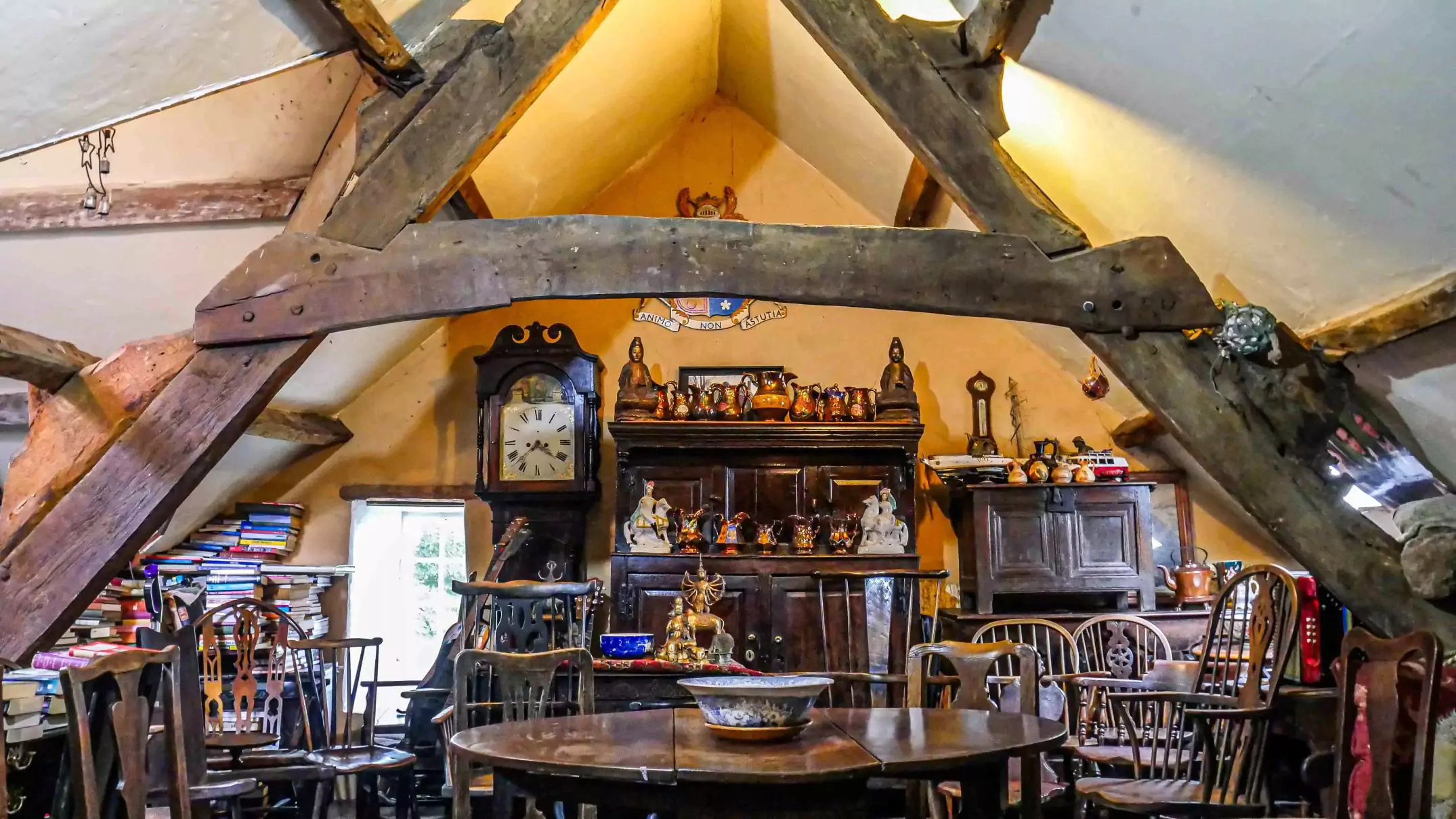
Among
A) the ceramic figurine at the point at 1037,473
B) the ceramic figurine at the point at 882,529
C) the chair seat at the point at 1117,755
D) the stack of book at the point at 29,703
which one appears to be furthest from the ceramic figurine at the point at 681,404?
the stack of book at the point at 29,703

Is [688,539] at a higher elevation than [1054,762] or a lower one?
higher

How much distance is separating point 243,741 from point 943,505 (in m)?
3.71

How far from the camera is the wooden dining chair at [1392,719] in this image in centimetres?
192

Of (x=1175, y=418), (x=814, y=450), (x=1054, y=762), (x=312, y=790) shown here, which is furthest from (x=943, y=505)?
(x=312, y=790)

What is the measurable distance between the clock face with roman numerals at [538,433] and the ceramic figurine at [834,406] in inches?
53.9

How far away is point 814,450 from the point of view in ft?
17.9

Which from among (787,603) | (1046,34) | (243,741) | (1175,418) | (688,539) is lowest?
(243,741)

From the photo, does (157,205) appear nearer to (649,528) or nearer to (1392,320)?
(649,528)

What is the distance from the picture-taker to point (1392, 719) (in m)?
2.02

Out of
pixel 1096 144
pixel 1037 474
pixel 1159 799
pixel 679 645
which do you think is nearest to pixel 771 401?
pixel 1037 474

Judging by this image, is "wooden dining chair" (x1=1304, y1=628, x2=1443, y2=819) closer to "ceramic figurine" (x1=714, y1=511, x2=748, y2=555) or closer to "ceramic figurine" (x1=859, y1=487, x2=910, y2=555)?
"ceramic figurine" (x1=859, y1=487, x2=910, y2=555)

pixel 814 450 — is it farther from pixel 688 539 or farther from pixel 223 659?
pixel 223 659

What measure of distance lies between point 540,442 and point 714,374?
1.09 m

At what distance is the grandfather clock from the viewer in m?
5.56
